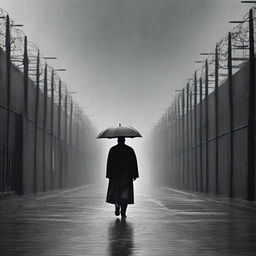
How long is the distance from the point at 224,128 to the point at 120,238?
27.4 m

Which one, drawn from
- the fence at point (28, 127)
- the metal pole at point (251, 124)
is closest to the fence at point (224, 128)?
the metal pole at point (251, 124)

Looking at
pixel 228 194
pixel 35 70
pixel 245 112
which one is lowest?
pixel 228 194

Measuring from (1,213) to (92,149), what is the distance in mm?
89327

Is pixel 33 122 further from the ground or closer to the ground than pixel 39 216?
further from the ground

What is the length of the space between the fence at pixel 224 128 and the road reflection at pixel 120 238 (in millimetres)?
13240

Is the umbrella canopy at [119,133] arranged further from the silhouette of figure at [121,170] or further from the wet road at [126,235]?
the wet road at [126,235]

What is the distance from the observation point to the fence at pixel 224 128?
30.5 m

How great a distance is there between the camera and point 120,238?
13211 mm

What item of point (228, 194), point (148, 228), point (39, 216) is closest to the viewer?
point (148, 228)

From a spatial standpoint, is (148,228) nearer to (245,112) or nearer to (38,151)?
(245,112)

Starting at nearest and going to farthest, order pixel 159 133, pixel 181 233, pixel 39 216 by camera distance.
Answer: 1. pixel 181 233
2. pixel 39 216
3. pixel 159 133

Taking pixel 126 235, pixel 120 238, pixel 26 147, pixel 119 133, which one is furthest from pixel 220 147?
pixel 120 238

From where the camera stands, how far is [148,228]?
1566cm

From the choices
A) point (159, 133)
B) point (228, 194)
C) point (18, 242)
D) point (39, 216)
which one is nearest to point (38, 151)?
point (228, 194)
